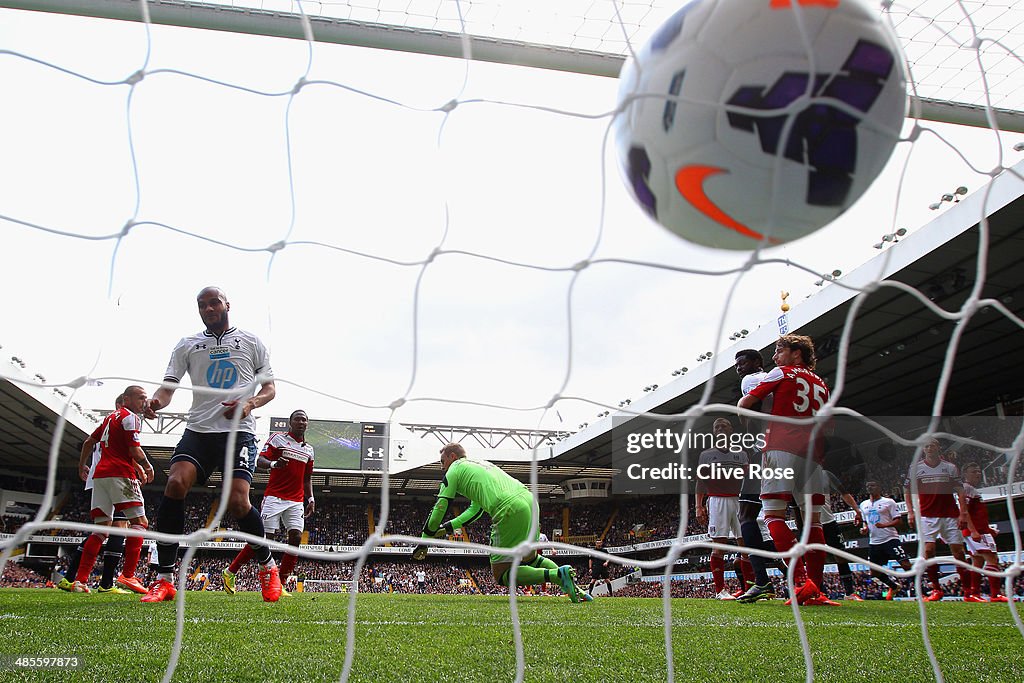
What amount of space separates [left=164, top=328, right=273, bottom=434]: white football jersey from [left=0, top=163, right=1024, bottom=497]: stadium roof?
2.90 m

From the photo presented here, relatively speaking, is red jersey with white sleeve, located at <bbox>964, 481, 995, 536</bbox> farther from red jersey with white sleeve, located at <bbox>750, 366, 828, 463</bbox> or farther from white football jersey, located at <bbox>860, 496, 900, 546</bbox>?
red jersey with white sleeve, located at <bbox>750, 366, 828, 463</bbox>

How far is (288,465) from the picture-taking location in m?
5.32

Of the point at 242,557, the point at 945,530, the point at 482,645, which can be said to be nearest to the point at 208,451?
the point at 242,557

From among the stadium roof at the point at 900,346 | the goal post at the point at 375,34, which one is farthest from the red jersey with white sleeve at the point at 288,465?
the goal post at the point at 375,34

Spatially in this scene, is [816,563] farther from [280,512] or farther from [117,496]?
[117,496]

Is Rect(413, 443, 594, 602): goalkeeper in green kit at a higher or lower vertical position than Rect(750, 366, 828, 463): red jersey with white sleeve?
lower

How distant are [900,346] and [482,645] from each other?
1389cm

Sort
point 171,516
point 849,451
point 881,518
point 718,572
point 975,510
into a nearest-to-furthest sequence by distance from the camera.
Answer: point 171,516 → point 718,572 → point 975,510 → point 881,518 → point 849,451

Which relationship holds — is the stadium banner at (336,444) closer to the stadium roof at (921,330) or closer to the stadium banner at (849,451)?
the stadium banner at (849,451)

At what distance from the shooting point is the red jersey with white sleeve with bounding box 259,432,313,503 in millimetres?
5156

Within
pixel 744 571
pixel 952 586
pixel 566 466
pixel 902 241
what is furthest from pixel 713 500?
pixel 566 466

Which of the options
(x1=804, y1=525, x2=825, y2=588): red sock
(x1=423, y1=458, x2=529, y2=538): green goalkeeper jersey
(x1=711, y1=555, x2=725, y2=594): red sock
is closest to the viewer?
(x1=804, y1=525, x2=825, y2=588): red sock

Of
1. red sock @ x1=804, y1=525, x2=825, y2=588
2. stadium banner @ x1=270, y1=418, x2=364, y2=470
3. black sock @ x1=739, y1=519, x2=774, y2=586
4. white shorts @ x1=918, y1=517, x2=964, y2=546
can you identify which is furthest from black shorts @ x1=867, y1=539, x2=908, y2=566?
stadium banner @ x1=270, y1=418, x2=364, y2=470

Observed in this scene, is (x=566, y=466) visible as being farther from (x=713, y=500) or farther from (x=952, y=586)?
(x=713, y=500)
